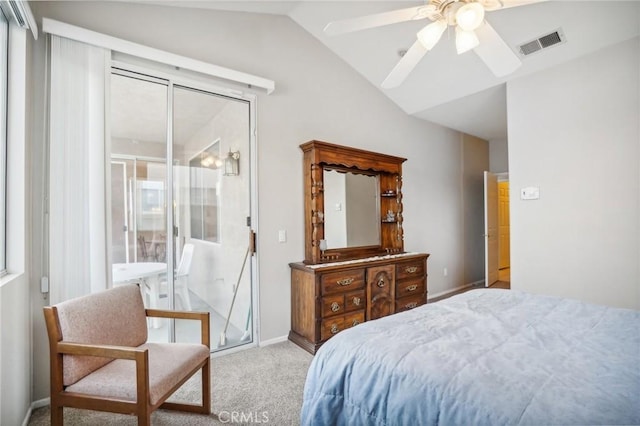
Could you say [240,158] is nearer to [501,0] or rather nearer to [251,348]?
[251,348]

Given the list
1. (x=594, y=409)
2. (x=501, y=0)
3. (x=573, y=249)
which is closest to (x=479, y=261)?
(x=573, y=249)

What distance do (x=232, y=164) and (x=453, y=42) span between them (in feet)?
8.15

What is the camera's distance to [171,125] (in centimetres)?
259

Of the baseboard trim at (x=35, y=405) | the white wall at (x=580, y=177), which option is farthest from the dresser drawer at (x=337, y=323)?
the baseboard trim at (x=35, y=405)

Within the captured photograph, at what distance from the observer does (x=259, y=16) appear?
9.88ft

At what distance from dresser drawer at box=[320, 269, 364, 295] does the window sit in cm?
213

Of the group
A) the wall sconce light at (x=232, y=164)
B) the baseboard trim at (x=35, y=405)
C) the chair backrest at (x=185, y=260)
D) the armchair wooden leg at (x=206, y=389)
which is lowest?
the baseboard trim at (x=35, y=405)

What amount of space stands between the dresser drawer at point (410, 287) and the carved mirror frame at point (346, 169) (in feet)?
1.37

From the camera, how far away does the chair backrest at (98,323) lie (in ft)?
5.08

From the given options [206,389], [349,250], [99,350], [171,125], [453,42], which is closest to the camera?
[99,350]

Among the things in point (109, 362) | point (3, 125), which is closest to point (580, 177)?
point (109, 362)

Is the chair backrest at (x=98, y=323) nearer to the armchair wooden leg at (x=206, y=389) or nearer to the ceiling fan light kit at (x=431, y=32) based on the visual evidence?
the armchair wooden leg at (x=206, y=389)

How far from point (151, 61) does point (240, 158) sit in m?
1.02

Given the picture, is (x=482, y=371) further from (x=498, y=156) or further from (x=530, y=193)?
(x=498, y=156)
